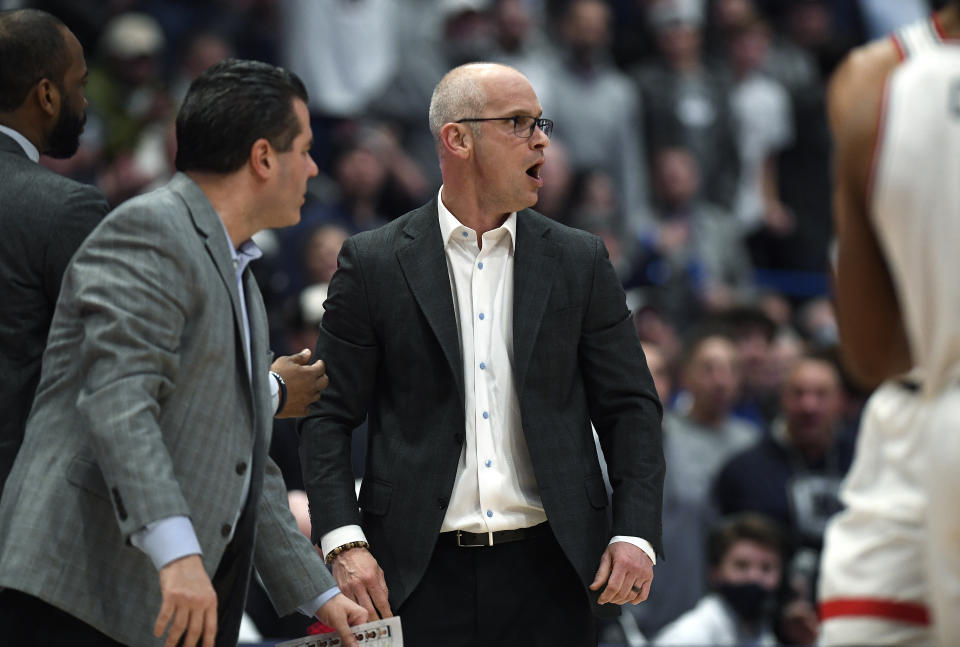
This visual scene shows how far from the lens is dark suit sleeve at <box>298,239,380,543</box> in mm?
3664

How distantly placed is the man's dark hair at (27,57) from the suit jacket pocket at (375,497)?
1.24 metres

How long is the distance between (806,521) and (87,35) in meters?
5.32

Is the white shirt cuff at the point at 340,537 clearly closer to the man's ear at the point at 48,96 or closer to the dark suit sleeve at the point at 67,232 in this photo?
the dark suit sleeve at the point at 67,232

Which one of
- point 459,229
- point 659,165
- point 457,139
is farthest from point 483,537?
point 659,165

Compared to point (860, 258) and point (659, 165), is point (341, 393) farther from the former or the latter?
point (659, 165)

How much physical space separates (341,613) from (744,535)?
348 centimetres

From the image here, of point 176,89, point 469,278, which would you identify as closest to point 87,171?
point 176,89

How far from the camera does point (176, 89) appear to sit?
9.23 metres

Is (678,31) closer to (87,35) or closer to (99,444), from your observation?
(87,35)

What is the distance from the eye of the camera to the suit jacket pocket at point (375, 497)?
3.65m

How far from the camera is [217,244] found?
3.09 metres

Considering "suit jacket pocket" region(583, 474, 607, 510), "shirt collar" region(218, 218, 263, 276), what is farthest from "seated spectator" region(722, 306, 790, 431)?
"shirt collar" region(218, 218, 263, 276)

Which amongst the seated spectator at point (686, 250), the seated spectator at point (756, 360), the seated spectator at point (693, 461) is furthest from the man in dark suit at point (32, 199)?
the seated spectator at point (686, 250)

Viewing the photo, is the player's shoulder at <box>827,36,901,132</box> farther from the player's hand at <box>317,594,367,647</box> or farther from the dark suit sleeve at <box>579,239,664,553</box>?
the player's hand at <box>317,594,367,647</box>
